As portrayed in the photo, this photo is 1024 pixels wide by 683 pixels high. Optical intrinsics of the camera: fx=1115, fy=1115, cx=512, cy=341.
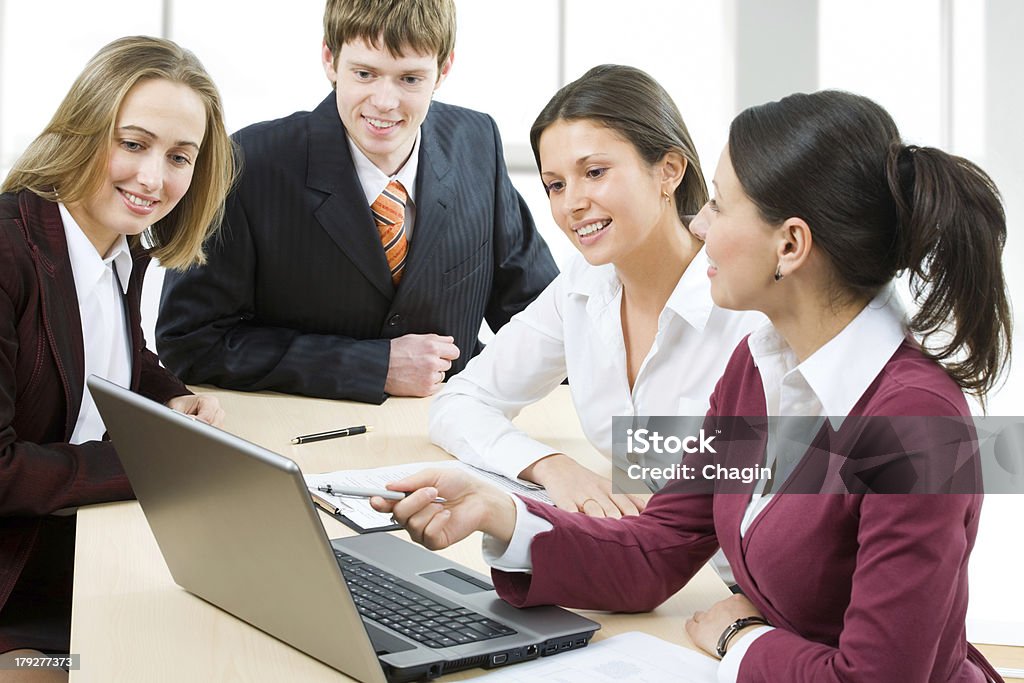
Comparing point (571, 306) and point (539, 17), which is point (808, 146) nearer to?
point (571, 306)

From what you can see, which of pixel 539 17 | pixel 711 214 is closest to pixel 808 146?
pixel 711 214

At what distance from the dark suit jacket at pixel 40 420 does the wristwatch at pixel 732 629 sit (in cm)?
86

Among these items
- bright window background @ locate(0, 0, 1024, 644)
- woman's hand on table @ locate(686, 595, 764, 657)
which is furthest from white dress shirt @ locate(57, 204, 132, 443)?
bright window background @ locate(0, 0, 1024, 644)

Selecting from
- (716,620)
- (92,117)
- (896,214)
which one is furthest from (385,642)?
(92,117)

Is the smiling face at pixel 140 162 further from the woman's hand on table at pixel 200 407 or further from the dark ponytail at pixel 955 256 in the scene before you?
the dark ponytail at pixel 955 256

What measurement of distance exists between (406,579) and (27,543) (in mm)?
651

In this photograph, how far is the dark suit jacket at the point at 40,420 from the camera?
4.87 feet

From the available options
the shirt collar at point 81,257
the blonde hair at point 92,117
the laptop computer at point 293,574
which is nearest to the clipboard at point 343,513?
the laptop computer at point 293,574

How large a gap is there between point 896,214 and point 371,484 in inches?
32.6

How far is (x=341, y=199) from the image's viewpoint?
229 centimetres

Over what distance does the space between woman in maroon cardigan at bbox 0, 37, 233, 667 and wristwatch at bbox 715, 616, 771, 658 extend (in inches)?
33.7

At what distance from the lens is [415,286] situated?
2354 mm

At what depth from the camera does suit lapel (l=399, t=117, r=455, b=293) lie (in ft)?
7.69

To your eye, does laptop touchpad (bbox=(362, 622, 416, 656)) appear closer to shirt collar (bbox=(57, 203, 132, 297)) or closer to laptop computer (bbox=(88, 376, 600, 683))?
laptop computer (bbox=(88, 376, 600, 683))
